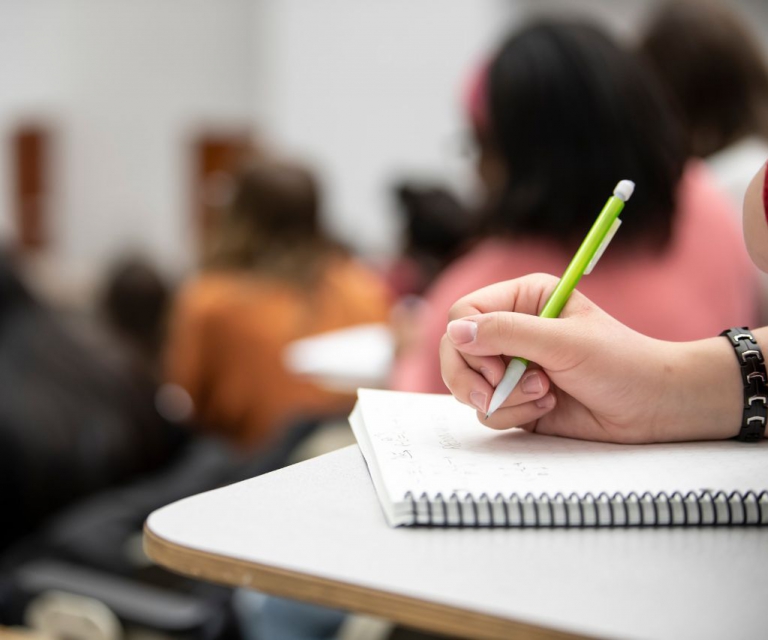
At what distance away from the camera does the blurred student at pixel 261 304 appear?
2258 millimetres

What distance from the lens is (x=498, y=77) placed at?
104 centimetres

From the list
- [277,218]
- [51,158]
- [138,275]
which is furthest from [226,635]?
[51,158]

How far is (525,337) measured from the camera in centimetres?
52

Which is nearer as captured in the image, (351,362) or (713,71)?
(351,362)

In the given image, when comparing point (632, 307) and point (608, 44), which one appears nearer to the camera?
point (632, 307)

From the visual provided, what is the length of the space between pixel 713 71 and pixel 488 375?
4.18 ft

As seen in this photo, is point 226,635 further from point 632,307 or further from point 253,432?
point 253,432

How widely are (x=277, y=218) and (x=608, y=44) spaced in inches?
56.9

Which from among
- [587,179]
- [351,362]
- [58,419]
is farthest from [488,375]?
[58,419]

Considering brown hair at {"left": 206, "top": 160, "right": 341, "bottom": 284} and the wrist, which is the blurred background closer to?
brown hair at {"left": 206, "top": 160, "right": 341, "bottom": 284}

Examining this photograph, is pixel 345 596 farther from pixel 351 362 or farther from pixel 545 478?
pixel 351 362

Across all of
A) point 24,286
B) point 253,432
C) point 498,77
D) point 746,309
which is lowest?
point 253,432

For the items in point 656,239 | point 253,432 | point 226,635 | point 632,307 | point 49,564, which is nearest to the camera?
point 632,307

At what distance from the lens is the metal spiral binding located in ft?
1.43
